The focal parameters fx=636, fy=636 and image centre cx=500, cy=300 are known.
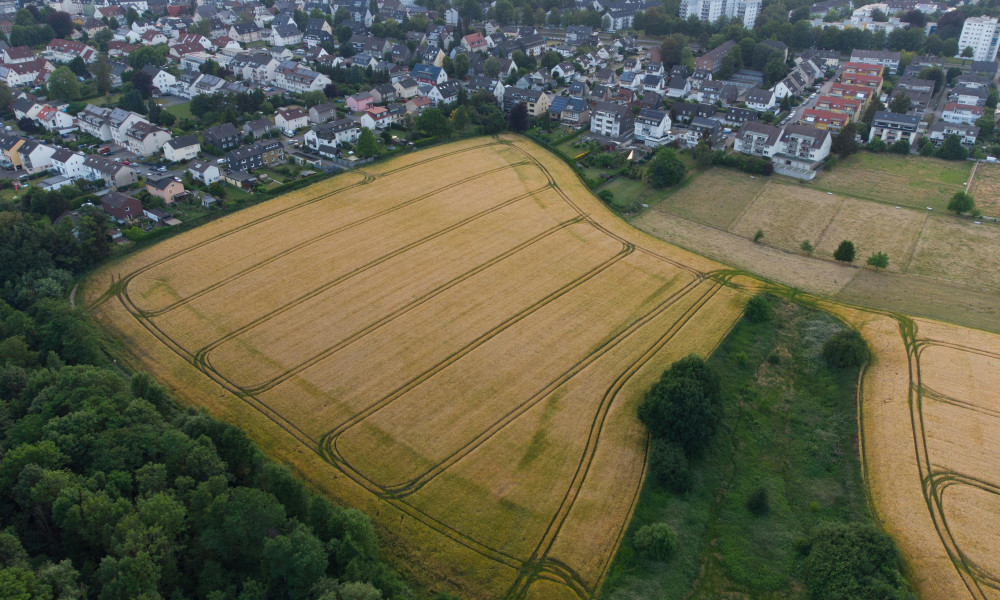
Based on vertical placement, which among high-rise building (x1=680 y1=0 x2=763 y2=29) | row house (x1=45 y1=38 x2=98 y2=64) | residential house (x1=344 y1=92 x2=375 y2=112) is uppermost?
high-rise building (x1=680 y1=0 x2=763 y2=29)

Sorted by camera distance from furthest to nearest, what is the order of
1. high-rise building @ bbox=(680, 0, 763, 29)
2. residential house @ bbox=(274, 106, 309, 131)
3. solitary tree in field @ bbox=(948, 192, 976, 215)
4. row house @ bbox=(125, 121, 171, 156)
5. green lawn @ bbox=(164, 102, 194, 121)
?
high-rise building @ bbox=(680, 0, 763, 29), green lawn @ bbox=(164, 102, 194, 121), residential house @ bbox=(274, 106, 309, 131), row house @ bbox=(125, 121, 171, 156), solitary tree in field @ bbox=(948, 192, 976, 215)

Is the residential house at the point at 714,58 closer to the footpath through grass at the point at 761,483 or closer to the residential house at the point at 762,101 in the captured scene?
the residential house at the point at 762,101

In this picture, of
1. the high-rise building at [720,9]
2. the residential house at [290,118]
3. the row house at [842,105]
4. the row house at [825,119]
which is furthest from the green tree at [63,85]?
the high-rise building at [720,9]

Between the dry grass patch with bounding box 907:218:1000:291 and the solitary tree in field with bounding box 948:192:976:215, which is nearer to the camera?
the dry grass patch with bounding box 907:218:1000:291

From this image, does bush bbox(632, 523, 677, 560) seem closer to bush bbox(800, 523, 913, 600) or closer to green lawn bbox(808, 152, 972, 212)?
bush bbox(800, 523, 913, 600)

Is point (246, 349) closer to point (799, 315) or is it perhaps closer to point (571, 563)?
point (571, 563)

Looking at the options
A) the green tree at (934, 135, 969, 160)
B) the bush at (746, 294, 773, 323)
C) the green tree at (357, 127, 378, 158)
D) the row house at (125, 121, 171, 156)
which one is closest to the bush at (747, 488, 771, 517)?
the bush at (746, 294, 773, 323)

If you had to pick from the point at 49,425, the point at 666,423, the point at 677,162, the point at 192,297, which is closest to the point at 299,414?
the point at 49,425
